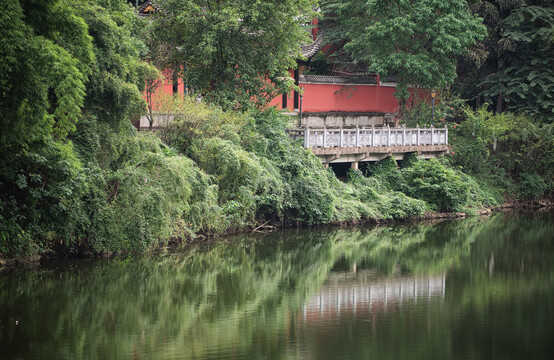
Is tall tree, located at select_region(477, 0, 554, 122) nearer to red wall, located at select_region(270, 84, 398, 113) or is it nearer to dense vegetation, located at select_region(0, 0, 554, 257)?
red wall, located at select_region(270, 84, 398, 113)

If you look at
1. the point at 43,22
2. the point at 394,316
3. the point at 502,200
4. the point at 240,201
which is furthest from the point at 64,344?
the point at 502,200

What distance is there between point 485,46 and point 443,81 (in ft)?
13.7

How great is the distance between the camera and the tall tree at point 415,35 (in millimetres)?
31344

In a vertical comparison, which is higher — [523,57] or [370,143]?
[523,57]

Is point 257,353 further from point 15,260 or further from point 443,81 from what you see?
point 443,81

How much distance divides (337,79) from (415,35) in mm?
4236

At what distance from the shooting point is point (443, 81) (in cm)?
3253

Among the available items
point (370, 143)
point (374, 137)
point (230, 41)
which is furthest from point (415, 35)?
point (230, 41)

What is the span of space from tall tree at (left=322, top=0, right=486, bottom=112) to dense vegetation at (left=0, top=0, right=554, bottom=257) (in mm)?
5016

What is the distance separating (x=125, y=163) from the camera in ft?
60.4

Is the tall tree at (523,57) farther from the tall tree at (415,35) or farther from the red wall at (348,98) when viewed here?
the red wall at (348,98)

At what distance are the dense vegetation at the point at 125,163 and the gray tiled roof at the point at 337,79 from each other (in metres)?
6.73

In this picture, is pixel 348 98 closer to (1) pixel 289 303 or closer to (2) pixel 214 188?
(2) pixel 214 188

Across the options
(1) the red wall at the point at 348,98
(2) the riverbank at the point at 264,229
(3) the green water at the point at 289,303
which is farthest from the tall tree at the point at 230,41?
(1) the red wall at the point at 348,98
